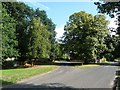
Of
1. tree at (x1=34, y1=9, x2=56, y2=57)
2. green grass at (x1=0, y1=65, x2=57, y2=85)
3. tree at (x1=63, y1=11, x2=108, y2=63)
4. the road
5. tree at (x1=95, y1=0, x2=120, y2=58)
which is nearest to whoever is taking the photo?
tree at (x1=95, y1=0, x2=120, y2=58)

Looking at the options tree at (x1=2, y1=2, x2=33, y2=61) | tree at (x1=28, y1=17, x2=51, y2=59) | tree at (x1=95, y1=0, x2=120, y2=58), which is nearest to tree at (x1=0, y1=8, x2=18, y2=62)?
tree at (x1=28, y1=17, x2=51, y2=59)

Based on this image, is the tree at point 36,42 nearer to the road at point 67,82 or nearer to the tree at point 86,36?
the tree at point 86,36

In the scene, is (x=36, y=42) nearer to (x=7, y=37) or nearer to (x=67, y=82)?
(x=7, y=37)

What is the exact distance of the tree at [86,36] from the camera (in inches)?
2746

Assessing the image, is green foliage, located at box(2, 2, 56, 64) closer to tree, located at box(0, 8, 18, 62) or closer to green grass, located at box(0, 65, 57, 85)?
tree, located at box(0, 8, 18, 62)

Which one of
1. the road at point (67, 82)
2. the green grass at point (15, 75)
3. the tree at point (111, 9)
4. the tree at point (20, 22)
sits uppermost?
the tree at point (20, 22)

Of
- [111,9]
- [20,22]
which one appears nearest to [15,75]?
[111,9]

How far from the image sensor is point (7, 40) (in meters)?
49.0

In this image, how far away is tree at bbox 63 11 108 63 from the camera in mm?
69750

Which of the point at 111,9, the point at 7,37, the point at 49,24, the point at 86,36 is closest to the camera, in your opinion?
the point at 111,9

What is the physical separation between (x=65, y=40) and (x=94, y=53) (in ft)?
28.2

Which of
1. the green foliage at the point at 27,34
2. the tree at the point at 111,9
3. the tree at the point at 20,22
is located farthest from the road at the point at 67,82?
the tree at the point at 20,22

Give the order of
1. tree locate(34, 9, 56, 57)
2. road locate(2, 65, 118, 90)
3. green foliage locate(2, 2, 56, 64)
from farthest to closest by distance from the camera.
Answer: tree locate(34, 9, 56, 57) → green foliage locate(2, 2, 56, 64) → road locate(2, 65, 118, 90)

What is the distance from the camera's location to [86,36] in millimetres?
71125
